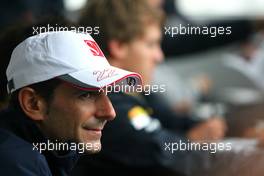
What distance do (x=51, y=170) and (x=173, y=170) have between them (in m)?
0.49

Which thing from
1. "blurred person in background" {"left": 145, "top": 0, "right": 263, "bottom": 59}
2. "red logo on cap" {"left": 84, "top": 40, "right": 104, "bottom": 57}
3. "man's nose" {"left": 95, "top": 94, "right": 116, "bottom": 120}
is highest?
"red logo on cap" {"left": 84, "top": 40, "right": 104, "bottom": 57}

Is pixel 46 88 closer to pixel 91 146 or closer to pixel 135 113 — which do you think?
pixel 91 146

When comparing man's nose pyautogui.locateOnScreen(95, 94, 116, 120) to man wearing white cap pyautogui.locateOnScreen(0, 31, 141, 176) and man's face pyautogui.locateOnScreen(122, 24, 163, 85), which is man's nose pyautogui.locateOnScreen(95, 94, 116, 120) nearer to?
man wearing white cap pyautogui.locateOnScreen(0, 31, 141, 176)

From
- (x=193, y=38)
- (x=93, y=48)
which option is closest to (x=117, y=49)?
(x=93, y=48)

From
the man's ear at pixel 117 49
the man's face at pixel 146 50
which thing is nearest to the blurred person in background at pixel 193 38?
the man's face at pixel 146 50

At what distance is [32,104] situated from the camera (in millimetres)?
1138

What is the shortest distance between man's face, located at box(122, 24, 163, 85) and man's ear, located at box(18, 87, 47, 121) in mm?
466

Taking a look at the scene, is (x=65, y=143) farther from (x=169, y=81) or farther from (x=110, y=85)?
(x=169, y=81)

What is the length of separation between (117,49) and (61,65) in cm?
45

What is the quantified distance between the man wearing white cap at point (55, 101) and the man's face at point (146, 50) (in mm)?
418

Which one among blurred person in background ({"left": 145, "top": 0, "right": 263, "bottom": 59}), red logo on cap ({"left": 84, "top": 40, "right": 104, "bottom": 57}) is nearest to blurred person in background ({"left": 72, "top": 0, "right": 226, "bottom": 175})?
red logo on cap ({"left": 84, "top": 40, "right": 104, "bottom": 57})

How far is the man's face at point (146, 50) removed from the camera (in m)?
1.60

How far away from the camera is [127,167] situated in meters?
1.60

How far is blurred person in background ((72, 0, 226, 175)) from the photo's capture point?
4.91ft
